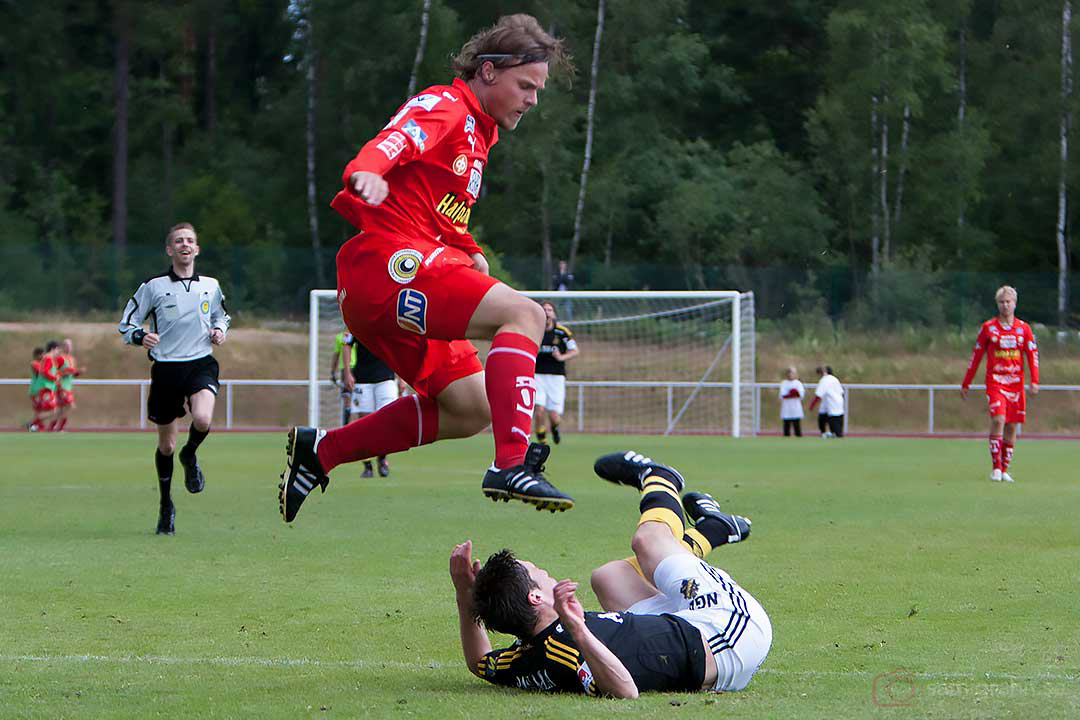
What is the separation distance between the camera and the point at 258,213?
48.4m

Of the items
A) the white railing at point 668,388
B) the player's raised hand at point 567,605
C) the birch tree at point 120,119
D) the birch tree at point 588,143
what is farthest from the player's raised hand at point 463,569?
the birch tree at point 120,119

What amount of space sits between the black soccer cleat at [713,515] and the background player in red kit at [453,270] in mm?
971

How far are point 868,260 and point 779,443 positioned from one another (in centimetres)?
2328

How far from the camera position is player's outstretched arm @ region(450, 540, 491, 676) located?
230 inches

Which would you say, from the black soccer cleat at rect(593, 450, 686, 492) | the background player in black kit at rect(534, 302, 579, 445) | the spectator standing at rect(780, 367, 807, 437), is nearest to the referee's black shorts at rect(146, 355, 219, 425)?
the black soccer cleat at rect(593, 450, 686, 492)

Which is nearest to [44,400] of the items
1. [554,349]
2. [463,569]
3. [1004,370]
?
[554,349]

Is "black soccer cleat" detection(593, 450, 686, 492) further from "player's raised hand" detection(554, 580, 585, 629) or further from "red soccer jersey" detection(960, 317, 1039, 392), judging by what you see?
"red soccer jersey" detection(960, 317, 1039, 392)

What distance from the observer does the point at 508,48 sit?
20.5ft

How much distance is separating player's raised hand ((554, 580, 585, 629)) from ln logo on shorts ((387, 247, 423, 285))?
141 centimetres

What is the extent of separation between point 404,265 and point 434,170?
431 millimetres

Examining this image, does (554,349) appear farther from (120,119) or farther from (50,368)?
(120,119)

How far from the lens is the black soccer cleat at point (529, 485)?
5.48 meters

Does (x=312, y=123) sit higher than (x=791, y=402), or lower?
higher

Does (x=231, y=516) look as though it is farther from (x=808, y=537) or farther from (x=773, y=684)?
(x=773, y=684)
